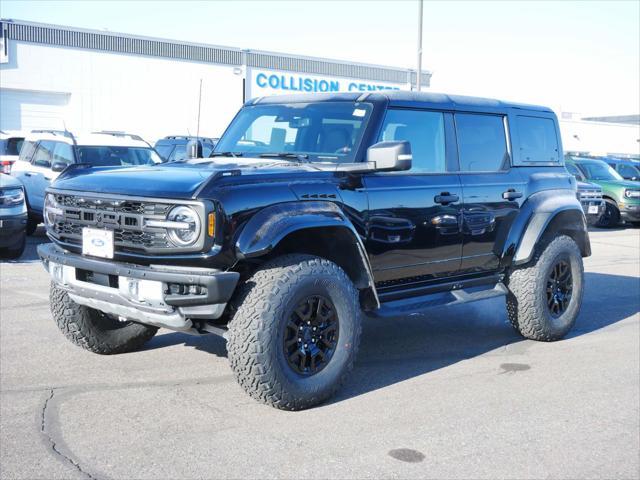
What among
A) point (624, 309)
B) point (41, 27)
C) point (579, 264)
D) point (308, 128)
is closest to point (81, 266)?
point (308, 128)

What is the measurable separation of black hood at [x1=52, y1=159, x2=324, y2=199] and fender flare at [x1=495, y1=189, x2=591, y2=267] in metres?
2.12

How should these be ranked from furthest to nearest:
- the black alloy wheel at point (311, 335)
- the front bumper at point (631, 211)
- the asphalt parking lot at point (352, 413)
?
the front bumper at point (631, 211)
the black alloy wheel at point (311, 335)
the asphalt parking lot at point (352, 413)

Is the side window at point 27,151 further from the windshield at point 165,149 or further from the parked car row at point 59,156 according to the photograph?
the windshield at point 165,149

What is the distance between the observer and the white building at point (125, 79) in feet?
103

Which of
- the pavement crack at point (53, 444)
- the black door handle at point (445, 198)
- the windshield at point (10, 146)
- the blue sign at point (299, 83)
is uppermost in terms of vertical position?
the blue sign at point (299, 83)

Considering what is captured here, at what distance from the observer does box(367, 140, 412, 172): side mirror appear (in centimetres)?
509

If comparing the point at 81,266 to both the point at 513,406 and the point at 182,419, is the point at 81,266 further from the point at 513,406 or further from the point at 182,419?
the point at 513,406

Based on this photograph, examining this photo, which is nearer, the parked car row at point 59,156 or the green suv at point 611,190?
the parked car row at point 59,156

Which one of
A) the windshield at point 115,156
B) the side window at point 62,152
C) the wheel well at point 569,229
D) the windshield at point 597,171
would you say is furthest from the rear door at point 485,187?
the windshield at point 597,171

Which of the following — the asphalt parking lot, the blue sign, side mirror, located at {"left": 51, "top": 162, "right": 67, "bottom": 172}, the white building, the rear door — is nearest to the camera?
the asphalt parking lot

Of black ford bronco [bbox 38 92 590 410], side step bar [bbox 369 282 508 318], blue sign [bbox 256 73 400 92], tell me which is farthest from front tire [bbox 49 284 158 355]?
blue sign [bbox 256 73 400 92]

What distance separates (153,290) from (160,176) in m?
0.77

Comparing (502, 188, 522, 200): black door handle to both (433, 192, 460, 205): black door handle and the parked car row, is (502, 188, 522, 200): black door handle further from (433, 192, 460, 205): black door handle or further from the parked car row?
the parked car row

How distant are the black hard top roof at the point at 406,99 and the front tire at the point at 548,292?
53.4 inches
